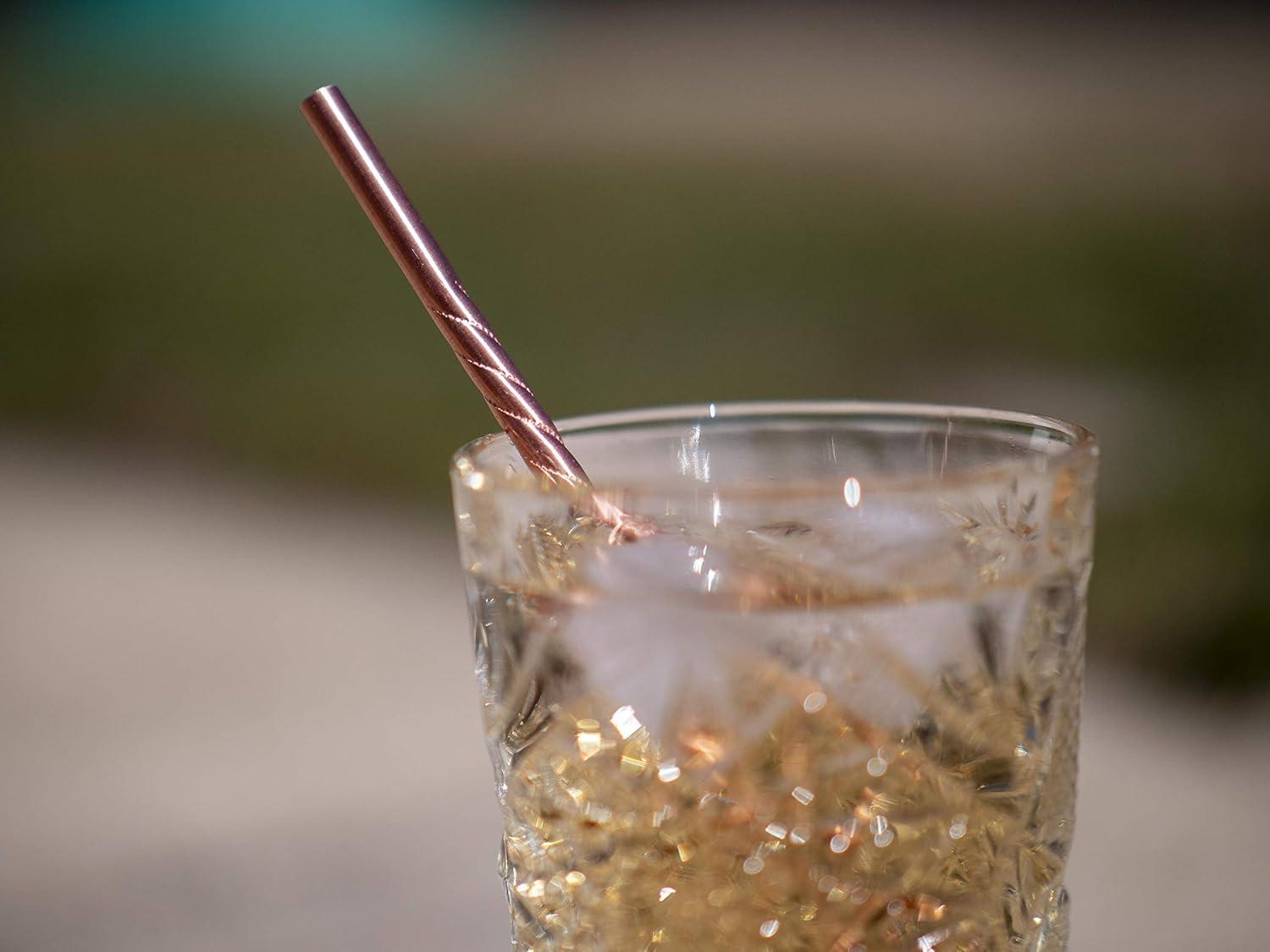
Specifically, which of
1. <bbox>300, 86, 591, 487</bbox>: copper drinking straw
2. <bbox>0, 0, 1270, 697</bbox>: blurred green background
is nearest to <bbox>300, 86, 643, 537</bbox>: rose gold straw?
<bbox>300, 86, 591, 487</bbox>: copper drinking straw

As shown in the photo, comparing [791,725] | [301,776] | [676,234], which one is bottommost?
[301,776]

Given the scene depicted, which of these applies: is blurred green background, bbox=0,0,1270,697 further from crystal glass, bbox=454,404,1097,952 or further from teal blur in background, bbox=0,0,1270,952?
crystal glass, bbox=454,404,1097,952

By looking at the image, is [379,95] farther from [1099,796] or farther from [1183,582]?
[1099,796]

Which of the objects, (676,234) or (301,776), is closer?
(301,776)

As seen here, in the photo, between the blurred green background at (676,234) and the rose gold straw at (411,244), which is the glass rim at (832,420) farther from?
the blurred green background at (676,234)

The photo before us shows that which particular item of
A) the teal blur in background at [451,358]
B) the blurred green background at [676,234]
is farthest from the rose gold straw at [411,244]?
the blurred green background at [676,234]

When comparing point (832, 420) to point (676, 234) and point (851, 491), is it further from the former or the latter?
point (676, 234)

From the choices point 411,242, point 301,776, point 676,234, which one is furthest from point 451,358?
point 411,242

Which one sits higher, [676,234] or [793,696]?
[676,234]
